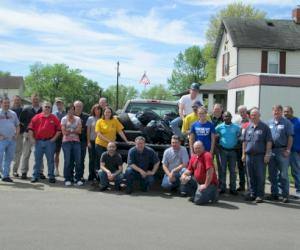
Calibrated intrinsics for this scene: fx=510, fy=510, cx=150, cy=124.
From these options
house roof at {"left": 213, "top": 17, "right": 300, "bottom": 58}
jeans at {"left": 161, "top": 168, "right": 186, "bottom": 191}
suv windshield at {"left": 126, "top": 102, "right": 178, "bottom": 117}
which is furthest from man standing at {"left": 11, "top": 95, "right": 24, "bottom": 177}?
house roof at {"left": 213, "top": 17, "right": 300, "bottom": 58}

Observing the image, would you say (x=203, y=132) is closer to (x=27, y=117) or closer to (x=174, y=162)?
(x=174, y=162)

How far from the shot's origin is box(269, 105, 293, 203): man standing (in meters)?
10.5

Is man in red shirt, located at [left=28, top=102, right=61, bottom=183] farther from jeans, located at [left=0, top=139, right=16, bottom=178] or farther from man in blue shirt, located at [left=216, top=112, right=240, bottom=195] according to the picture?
man in blue shirt, located at [left=216, top=112, right=240, bottom=195]

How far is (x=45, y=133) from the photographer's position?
37.9 feet

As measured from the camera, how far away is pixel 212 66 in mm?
62719

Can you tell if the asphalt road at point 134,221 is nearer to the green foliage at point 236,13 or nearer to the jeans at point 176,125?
the jeans at point 176,125

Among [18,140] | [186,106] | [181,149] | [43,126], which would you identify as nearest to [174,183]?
[181,149]

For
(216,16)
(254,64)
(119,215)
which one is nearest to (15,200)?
(119,215)

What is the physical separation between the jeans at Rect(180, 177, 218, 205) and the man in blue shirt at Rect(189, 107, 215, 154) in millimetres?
865

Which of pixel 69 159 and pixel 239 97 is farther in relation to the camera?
A: pixel 239 97

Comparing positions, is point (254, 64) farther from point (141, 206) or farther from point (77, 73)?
point (77, 73)

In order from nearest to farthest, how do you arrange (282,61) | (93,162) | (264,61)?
(93,162)
(282,61)
(264,61)

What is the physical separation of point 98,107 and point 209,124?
8.85ft

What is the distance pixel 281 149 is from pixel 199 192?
2237 millimetres
